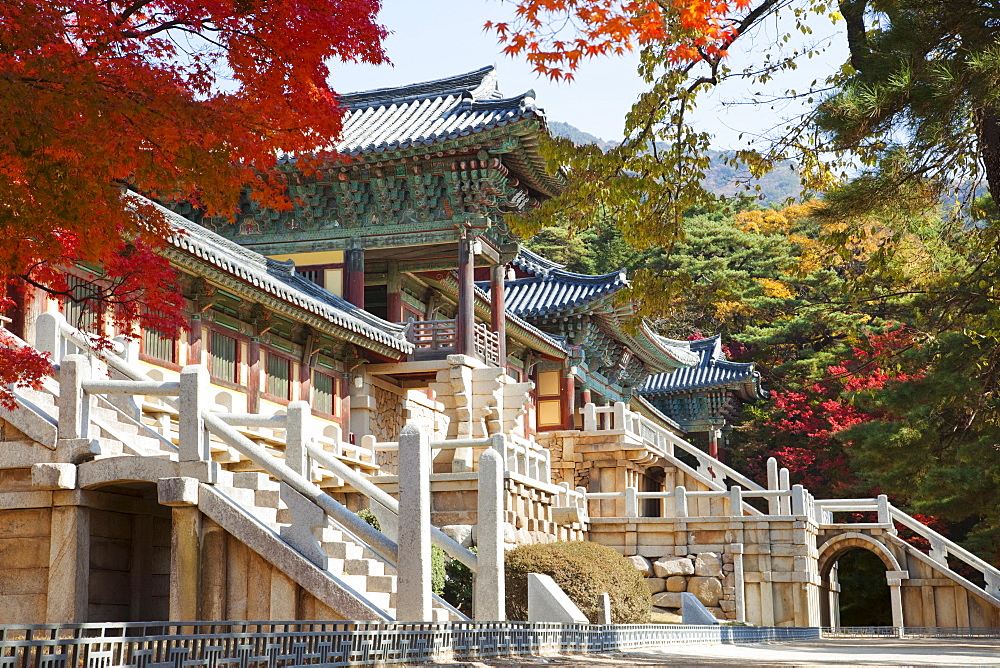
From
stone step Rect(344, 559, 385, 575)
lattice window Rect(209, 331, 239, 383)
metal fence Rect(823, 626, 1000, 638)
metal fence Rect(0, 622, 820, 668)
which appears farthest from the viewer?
metal fence Rect(823, 626, 1000, 638)

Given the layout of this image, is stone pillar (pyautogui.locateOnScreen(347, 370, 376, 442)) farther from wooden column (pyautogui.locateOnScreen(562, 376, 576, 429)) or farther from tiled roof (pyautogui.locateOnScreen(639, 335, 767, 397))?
tiled roof (pyautogui.locateOnScreen(639, 335, 767, 397))

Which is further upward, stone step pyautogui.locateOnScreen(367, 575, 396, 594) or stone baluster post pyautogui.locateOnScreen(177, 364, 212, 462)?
stone baluster post pyautogui.locateOnScreen(177, 364, 212, 462)

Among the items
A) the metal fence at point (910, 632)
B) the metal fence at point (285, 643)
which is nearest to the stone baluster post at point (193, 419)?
the metal fence at point (285, 643)

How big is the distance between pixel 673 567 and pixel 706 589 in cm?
88

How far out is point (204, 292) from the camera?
60.8 ft

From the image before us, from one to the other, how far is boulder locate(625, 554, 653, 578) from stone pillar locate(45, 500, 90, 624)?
15.8 metres

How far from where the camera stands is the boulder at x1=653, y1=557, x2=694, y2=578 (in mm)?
25375

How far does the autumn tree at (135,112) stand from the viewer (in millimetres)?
7344

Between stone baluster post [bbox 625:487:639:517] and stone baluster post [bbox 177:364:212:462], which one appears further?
stone baluster post [bbox 625:487:639:517]

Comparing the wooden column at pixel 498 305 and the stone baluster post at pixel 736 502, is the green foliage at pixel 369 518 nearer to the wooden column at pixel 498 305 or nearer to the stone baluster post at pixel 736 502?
the wooden column at pixel 498 305

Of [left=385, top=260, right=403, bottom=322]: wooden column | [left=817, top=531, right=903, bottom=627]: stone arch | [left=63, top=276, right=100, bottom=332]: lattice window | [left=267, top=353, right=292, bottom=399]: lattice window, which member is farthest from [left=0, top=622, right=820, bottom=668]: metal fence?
[left=817, top=531, right=903, bottom=627]: stone arch

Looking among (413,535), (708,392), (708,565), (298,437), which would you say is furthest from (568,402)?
(413,535)

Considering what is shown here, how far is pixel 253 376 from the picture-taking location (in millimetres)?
20281

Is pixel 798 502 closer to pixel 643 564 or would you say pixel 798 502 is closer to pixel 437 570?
pixel 643 564
